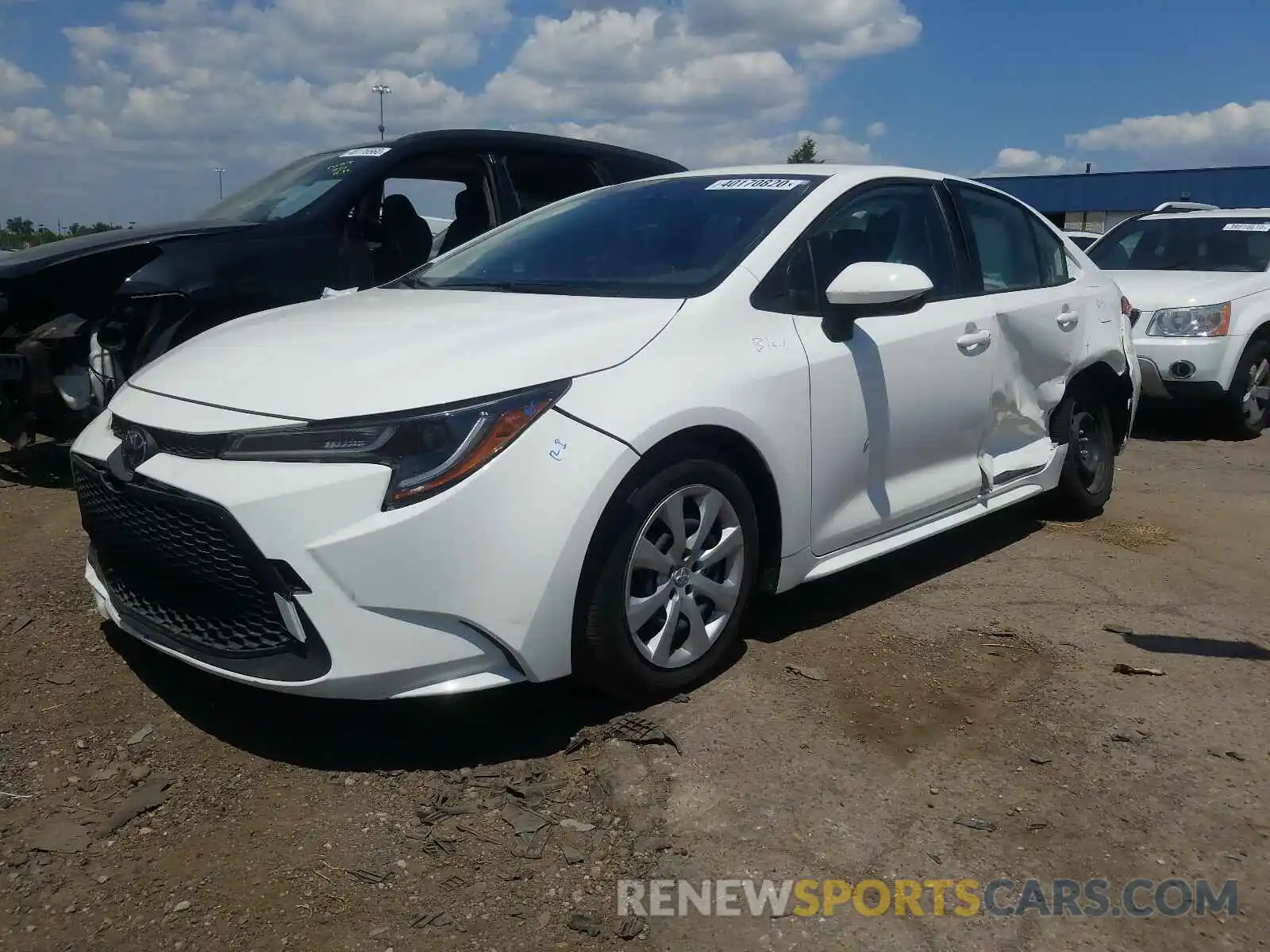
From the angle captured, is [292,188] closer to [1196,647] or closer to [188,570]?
[188,570]

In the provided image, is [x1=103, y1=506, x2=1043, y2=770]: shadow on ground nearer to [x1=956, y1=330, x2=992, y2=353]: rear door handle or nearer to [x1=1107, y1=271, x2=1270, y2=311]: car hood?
[x1=956, y1=330, x2=992, y2=353]: rear door handle

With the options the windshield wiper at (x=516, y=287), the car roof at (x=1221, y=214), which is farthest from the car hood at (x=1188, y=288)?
the windshield wiper at (x=516, y=287)

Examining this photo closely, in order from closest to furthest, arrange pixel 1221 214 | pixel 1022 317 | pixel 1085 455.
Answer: pixel 1022 317 → pixel 1085 455 → pixel 1221 214

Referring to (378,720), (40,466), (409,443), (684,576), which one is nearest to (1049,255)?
(684,576)

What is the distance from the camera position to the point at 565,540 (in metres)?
2.75

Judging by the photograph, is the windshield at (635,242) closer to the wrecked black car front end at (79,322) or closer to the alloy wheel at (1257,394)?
the wrecked black car front end at (79,322)

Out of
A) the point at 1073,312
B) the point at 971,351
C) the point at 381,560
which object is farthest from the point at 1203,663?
Answer: the point at 381,560

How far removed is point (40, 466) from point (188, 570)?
153 inches

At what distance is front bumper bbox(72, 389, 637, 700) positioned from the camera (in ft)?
8.51

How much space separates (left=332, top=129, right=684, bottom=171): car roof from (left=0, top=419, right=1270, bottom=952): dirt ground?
307 cm

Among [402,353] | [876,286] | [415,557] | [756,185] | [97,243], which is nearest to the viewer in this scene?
[415,557]

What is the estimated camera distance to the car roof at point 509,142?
19.7 ft

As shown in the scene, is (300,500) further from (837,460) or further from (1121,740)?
(1121,740)

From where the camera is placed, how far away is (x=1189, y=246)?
849 centimetres
